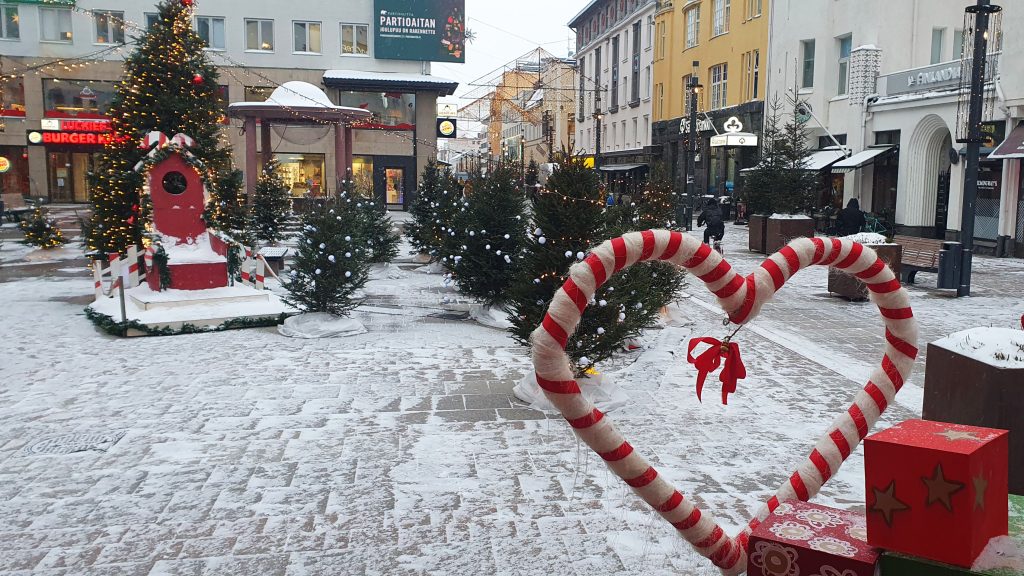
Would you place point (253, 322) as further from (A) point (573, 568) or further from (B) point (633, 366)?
(A) point (573, 568)

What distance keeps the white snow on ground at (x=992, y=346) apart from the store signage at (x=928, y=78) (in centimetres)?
1932

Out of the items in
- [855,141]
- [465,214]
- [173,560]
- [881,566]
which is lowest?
[173,560]

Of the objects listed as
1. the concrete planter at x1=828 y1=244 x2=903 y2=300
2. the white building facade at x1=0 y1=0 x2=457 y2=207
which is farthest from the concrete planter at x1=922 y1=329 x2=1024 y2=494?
the white building facade at x1=0 y1=0 x2=457 y2=207

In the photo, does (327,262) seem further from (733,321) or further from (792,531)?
(792,531)

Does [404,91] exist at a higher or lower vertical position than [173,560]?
higher

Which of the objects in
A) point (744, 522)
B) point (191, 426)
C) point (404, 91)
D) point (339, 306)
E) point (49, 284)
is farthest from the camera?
point (404, 91)

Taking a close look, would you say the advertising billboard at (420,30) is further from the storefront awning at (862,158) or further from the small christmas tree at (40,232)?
the small christmas tree at (40,232)

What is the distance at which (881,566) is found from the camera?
2.76 metres

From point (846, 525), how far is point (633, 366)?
623 centimetres

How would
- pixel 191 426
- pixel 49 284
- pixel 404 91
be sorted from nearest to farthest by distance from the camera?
1. pixel 191 426
2. pixel 49 284
3. pixel 404 91

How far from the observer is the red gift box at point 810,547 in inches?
108

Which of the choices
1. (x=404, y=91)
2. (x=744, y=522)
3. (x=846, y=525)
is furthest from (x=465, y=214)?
(x=404, y=91)

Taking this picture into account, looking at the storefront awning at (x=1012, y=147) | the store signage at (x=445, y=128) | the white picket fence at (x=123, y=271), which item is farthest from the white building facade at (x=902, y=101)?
the white picket fence at (x=123, y=271)

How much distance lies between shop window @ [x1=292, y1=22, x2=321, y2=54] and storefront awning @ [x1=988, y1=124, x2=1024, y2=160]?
3322cm
